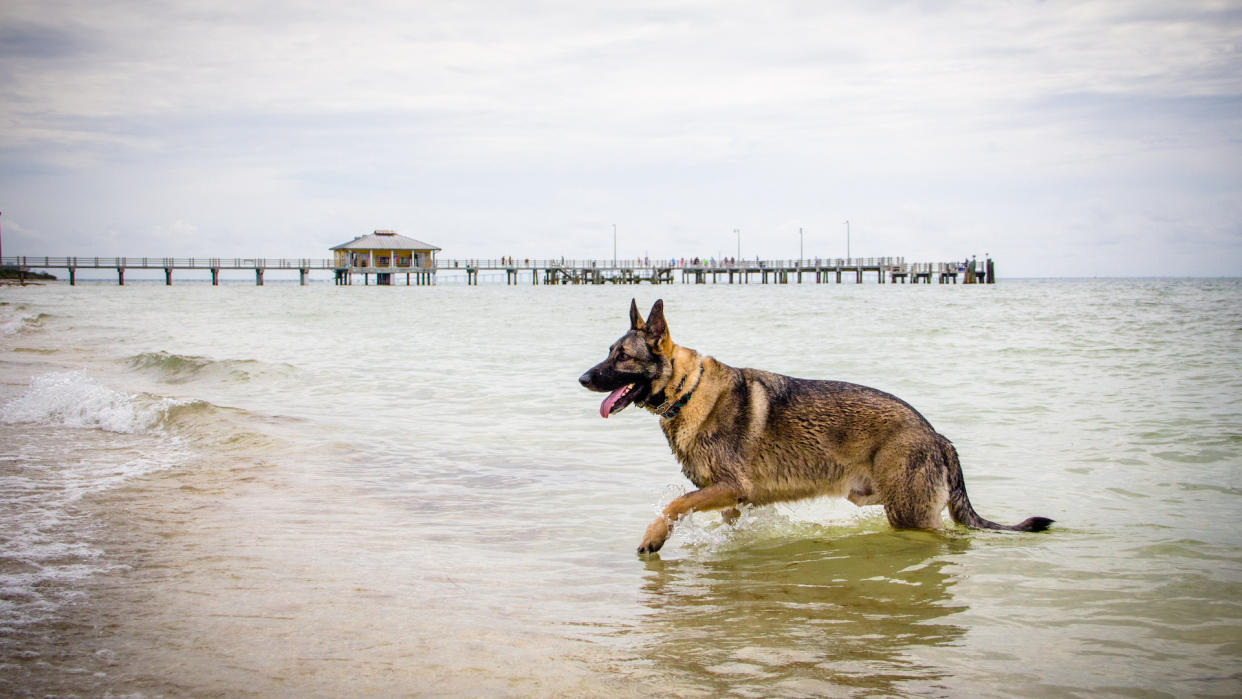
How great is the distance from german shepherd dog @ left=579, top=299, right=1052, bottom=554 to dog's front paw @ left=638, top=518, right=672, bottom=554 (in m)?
0.08

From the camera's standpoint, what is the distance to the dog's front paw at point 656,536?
5.14 metres

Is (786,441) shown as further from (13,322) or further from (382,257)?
(382,257)

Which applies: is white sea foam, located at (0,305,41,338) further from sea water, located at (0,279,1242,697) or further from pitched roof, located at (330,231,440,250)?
pitched roof, located at (330,231,440,250)

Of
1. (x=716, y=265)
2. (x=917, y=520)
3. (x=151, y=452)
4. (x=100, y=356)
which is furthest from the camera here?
(x=716, y=265)

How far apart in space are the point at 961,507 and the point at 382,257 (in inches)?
4000

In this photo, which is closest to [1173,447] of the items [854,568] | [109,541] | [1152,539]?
[1152,539]

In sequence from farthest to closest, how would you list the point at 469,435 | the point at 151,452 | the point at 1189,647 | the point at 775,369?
Answer: the point at 775,369
the point at 469,435
the point at 151,452
the point at 1189,647

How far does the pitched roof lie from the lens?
99188 millimetres

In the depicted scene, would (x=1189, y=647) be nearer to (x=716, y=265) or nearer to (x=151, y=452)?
(x=151, y=452)

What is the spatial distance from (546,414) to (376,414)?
7.30ft

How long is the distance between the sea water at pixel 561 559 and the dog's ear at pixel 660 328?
1.25 meters

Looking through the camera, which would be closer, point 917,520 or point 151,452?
point 917,520

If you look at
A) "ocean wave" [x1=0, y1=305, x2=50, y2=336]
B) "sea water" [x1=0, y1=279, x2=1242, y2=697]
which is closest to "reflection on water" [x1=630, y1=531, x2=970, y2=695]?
"sea water" [x1=0, y1=279, x2=1242, y2=697]

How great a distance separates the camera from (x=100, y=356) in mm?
18062
